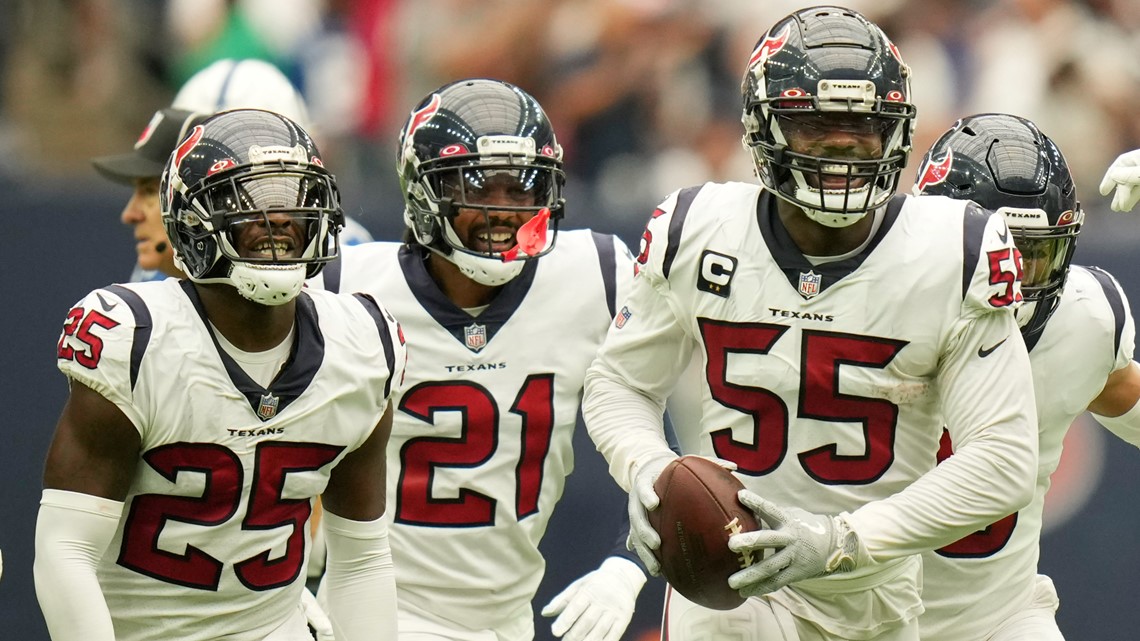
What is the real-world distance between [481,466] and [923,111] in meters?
3.58

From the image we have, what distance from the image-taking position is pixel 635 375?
3.37 meters

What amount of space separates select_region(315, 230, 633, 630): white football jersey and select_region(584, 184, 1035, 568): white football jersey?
501mm

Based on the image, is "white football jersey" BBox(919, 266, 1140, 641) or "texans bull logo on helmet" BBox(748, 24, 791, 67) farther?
"white football jersey" BBox(919, 266, 1140, 641)

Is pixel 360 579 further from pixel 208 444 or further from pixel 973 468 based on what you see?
pixel 973 468

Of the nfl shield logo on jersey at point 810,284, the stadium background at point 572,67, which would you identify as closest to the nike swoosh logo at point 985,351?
the nfl shield logo on jersey at point 810,284

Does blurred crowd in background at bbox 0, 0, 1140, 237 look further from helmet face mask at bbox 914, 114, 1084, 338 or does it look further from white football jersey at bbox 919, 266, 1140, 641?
white football jersey at bbox 919, 266, 1140, 641

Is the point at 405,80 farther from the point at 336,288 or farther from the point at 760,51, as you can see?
the point at 760,51

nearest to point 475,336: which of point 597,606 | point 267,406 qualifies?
point 597,606

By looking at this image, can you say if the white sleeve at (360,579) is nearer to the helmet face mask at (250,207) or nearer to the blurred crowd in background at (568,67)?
the helmet face mask at (250,207)

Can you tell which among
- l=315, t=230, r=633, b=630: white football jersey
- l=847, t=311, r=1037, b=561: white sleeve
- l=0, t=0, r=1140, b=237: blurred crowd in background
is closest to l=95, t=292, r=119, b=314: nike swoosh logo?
l=315, t=230, r=633, b=630: white football jersey

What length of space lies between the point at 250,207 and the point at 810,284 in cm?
109

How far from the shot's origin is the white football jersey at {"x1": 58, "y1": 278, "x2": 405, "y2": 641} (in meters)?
2.90

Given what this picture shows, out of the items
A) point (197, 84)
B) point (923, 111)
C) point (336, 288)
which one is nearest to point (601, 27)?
point (923, 111)

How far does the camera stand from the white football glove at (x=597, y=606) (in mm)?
3455
